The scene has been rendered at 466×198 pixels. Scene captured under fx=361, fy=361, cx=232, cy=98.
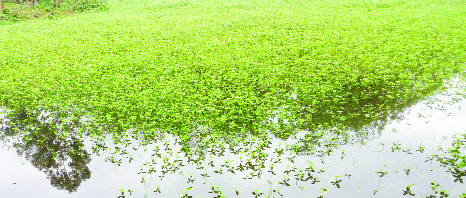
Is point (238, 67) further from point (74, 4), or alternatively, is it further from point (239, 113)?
point (74, 4)

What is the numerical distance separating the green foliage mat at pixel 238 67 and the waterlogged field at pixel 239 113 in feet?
0.36

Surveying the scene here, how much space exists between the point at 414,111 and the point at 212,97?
29.9 feet

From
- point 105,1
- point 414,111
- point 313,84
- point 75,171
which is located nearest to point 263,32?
point 313,84

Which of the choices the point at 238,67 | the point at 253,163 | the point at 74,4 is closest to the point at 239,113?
the point at 253,163

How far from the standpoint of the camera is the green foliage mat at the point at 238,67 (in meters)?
16.0

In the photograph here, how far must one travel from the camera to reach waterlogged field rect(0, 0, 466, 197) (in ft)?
36.9

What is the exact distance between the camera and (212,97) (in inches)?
701

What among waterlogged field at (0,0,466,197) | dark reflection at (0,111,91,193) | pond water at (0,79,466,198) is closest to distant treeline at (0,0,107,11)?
waterlogged field at (0,0,466,197)

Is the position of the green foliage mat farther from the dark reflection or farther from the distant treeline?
the distant treeline

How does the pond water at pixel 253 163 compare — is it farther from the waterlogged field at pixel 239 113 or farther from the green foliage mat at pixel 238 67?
the green foliage mat at pixel 238 67

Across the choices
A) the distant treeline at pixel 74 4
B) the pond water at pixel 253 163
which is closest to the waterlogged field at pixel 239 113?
the pond water at pixel 253 163

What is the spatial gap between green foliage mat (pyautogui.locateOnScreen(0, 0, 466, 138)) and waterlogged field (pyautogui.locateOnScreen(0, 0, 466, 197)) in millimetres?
110

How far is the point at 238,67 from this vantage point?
2238cm

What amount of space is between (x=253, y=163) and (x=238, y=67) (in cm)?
1121
